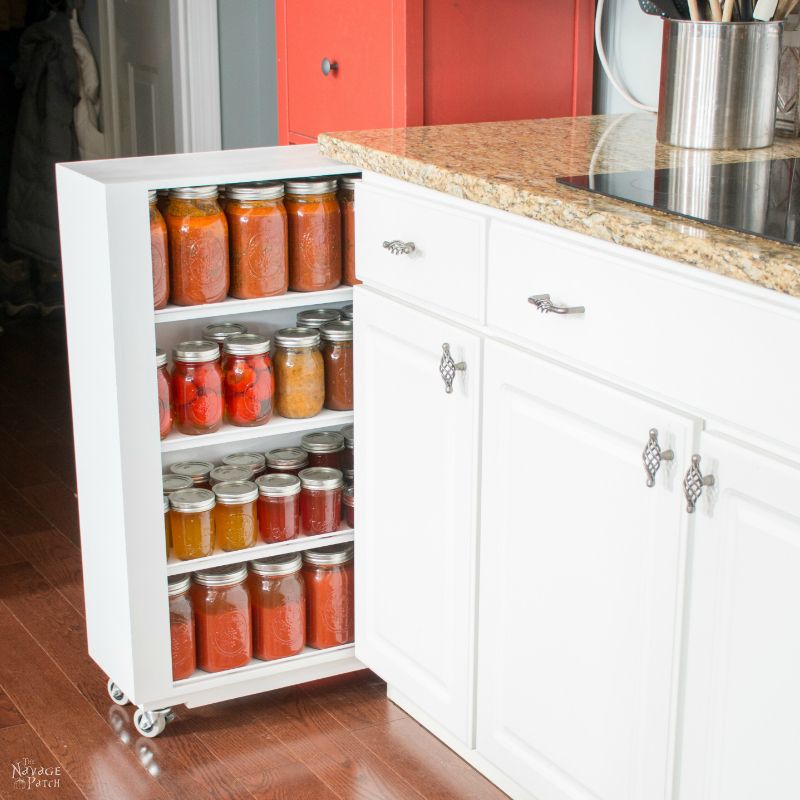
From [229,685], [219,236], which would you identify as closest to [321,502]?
[229,685]

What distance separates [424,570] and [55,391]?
2047 millimetres

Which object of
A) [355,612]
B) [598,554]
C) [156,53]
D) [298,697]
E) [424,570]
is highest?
[156,53]

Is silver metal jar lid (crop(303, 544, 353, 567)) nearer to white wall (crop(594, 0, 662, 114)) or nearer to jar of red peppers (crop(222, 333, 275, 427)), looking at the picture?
jar of red peppers (crop(222, 333, 275, 427))

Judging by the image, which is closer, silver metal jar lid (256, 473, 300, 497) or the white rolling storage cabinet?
the white rolling storage cabinet

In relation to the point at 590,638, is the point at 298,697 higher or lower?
lower

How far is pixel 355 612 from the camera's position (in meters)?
2.22

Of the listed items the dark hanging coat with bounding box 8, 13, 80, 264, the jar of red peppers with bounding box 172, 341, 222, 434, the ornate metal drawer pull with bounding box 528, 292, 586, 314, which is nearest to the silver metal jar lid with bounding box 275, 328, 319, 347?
the jar of red peppers with bounding box 172, 341, 222, 434

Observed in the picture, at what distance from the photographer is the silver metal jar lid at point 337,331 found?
6.98ft

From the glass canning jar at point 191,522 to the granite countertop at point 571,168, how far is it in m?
0.59

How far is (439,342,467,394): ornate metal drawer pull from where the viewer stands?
1.79 metres

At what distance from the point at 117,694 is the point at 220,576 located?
0.99 ft

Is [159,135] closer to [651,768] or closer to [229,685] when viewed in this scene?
[229,685]

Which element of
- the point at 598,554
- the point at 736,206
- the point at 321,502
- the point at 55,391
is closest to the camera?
the point at 736,206

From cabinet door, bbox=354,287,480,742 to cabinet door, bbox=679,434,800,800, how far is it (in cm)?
46
